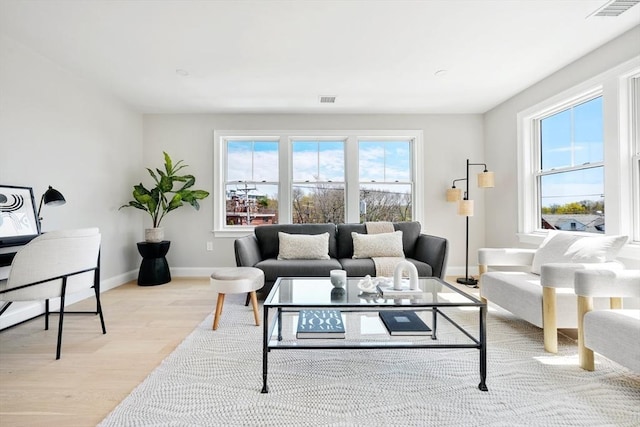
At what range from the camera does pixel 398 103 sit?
4.05m

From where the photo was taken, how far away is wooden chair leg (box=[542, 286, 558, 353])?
1977 mm

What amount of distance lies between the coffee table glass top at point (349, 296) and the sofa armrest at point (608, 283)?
66 cm

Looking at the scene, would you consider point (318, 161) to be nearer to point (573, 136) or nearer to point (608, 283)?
point (573, 136)

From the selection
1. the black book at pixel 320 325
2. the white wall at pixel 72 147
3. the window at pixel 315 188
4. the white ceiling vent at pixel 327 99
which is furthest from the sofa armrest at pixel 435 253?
the white wall at pixel 72 147

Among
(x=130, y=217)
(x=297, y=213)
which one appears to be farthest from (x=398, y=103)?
(x=130, y=217)

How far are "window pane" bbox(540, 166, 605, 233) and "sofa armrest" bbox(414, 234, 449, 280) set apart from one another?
133 centimetres

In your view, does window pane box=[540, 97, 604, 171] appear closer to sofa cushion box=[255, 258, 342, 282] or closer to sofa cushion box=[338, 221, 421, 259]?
sofa cushion box=[338, 221, 421, 259]

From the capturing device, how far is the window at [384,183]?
4.56m

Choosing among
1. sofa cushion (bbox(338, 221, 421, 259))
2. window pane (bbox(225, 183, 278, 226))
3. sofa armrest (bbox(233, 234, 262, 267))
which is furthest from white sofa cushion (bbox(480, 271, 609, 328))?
window pane (bbox(225, 183, 278, 226))

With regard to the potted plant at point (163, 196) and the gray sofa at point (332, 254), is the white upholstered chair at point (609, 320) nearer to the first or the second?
the gray sofa at point (332, 254)

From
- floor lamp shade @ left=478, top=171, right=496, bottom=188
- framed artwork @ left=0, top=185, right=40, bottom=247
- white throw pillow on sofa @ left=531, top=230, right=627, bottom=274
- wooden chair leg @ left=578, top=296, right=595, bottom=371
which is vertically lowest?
wooden chair leg @ left=578, top=296, right=595, bottom=371

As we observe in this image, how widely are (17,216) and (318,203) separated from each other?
3.24 meters

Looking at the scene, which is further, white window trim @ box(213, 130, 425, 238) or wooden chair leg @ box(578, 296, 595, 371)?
white window trim @ box(213, 130, 425, 238)

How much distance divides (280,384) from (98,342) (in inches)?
60.8
